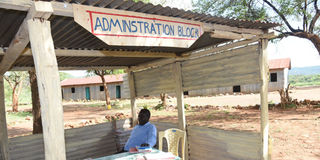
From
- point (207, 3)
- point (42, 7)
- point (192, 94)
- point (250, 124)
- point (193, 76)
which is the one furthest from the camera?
point (192, 94)

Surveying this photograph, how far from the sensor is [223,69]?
4270 mm

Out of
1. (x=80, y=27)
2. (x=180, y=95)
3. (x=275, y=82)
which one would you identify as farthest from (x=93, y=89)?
(x=80, y=27)

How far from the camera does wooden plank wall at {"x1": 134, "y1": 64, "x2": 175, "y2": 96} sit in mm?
5495

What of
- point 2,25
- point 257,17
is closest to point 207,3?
point 257,17

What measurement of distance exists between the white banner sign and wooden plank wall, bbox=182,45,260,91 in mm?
1033

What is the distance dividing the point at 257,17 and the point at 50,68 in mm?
11496

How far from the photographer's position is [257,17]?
11.6m

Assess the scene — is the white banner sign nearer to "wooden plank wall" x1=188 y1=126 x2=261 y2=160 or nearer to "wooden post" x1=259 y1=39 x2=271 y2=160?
"wooden post" x1=259 y1=39 x2=271 y2=160

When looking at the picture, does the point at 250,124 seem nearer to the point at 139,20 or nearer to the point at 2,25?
the point at 139,20

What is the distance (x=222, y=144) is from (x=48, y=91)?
328 cm

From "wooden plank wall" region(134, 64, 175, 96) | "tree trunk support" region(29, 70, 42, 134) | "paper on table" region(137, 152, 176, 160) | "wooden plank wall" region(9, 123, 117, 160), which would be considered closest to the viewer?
"paper on table" region(137, 152, 176, 160)

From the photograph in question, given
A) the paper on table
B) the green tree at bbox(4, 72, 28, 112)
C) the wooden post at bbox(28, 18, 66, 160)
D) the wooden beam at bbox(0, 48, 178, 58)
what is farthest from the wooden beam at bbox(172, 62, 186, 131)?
the green tree at bbox(4, 72, 28, 112)

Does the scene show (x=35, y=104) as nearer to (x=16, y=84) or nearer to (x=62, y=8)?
(x=62, y=8)

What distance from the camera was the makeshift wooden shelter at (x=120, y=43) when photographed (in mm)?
2176
